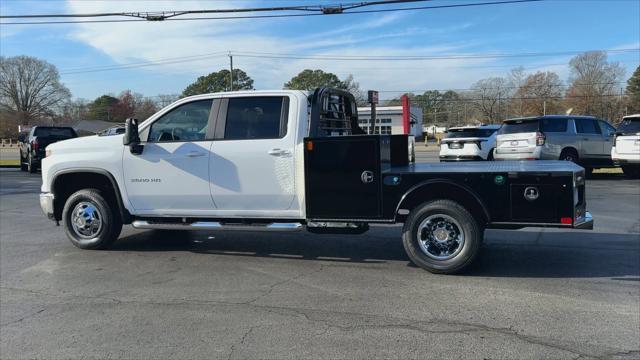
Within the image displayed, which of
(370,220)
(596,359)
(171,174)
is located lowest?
(596,359)

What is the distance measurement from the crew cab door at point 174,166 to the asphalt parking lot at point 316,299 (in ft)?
2.41

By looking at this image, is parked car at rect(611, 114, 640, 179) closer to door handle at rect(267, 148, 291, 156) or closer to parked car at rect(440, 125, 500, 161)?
parked car at rect(440, 125, 500, 161)

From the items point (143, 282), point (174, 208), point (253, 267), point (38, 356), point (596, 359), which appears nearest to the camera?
point (596, 359)

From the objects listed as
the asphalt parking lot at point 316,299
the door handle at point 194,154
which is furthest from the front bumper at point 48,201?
the door handle at point 194,154

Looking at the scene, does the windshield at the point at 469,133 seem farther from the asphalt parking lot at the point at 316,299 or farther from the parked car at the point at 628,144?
the asphalt parking lot at the point at 316,299

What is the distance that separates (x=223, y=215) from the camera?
268 inches

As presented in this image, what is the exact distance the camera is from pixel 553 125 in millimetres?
15914

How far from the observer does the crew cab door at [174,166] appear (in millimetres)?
6773

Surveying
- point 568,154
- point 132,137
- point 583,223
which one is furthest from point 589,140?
point 132,137

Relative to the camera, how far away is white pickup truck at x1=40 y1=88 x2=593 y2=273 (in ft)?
18.9

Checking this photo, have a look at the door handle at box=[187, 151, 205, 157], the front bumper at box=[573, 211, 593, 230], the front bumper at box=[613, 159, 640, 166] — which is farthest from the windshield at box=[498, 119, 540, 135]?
the door handle at box=[187, 151, 205, 157]

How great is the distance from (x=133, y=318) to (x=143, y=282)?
1.20 m

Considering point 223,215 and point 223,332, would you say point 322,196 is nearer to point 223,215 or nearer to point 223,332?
point 223,215

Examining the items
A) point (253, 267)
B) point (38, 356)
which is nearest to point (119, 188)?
point (253, 267)
